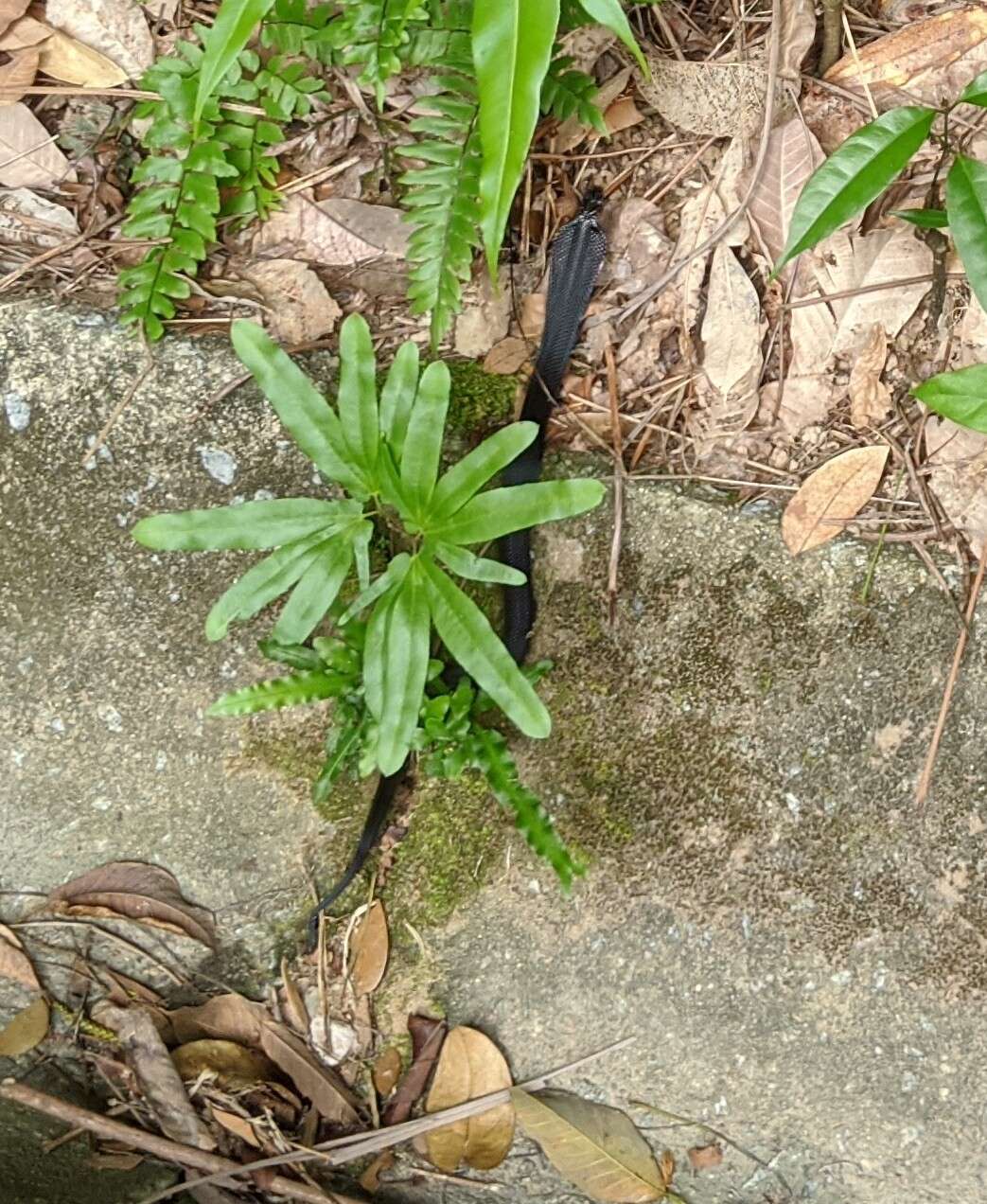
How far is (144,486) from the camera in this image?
2.23m

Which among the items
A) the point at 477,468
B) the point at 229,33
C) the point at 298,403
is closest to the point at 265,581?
the point at 298,403

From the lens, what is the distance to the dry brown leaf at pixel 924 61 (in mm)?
2148

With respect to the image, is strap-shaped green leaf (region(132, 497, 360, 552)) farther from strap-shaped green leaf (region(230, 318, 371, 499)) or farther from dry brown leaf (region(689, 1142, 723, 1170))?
dry brown leaf (region(689, 1142, 723, 1170))

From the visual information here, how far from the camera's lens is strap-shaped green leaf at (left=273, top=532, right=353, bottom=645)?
73.9 inches

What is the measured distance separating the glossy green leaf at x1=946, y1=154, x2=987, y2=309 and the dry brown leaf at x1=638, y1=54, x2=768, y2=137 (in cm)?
47

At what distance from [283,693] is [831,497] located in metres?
1.15

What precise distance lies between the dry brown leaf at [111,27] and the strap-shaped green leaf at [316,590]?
1.20 meters

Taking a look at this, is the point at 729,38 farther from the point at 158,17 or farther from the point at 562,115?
the point at 158,17

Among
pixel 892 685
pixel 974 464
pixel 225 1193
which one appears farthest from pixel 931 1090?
pixel 225 1193

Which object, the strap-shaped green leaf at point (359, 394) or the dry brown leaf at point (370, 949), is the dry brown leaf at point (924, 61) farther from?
the dry brown leaf at point (370, 949)

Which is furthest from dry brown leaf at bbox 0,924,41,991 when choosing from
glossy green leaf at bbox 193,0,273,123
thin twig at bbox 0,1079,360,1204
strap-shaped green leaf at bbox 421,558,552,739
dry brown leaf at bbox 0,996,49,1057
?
glossy green leaf at bbox 193,0,273,123

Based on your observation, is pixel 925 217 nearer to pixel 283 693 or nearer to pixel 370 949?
pixel 283 693

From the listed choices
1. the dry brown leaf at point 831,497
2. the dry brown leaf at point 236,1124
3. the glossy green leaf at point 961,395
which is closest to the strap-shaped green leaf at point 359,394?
the dry brown leaf at point 831,497

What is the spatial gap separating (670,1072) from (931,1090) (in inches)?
19.9
